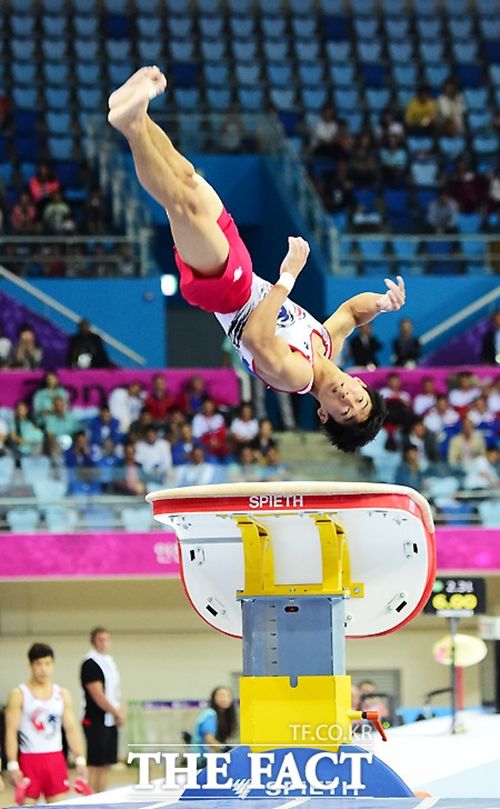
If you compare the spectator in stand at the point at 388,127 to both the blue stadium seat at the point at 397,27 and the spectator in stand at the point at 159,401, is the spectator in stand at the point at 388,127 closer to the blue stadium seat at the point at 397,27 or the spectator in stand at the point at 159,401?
the blue stadium seat at the point at 397,27

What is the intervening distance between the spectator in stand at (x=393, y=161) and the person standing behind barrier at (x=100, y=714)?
35.7 feet

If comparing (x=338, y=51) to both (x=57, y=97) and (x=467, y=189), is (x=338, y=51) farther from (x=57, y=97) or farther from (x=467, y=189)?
(x=57, y=97)

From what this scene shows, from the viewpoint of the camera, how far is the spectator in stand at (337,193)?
18.4 meters

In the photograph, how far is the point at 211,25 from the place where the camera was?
2098 centimetres

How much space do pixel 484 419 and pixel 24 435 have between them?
16.5 feet

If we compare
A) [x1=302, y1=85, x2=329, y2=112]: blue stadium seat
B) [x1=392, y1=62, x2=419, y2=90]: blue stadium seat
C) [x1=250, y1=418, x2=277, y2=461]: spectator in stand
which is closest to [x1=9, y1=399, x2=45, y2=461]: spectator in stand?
[x1=250, y1=418, x2=277, y2=461]: spectator in stand

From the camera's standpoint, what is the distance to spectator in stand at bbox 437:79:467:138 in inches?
784

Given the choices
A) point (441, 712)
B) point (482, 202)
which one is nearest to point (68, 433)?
point (441, 712)

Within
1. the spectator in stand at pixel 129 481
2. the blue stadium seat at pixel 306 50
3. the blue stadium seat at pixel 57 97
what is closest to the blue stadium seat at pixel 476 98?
the blue stadium seat at pixel 306 50

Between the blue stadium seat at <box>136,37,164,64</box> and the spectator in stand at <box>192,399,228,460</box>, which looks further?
the blue stadium seat at <box>136,37,164,64</box>

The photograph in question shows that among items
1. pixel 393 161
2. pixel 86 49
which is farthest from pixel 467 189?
pixel 86 49

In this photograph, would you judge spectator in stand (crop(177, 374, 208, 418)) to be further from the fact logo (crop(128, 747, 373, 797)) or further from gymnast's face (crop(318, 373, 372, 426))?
the fact logo (crop(128, 747, 373, 797))

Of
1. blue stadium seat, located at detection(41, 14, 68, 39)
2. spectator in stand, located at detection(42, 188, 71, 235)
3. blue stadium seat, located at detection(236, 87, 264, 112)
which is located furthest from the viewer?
blue stadium seat, located at detection(41, 14, 68, 39)

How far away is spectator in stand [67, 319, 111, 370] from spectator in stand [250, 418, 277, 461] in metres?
2.53
